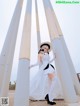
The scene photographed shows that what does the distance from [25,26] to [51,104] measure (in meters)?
3.09

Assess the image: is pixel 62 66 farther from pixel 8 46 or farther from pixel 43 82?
pixel 8 46

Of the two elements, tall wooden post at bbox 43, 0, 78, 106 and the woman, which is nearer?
tall wooden post at bbox 43, 0, 78, 106

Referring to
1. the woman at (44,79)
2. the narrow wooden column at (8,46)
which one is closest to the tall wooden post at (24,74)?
the woman at (44,79)

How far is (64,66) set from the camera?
8.72 metres

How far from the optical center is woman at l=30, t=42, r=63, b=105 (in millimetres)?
9180

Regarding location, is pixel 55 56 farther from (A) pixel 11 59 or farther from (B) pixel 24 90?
(A) pixel 11 59

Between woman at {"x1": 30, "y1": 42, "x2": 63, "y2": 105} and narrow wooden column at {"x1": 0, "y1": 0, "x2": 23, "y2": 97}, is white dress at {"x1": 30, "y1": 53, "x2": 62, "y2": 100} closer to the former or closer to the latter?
woman at {"x1": 30, "y1": 42, "x2": 63, "y2": 105}

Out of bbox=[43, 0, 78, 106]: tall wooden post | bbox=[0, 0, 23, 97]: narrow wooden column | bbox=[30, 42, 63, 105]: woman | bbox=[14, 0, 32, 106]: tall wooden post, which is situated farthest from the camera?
bbox=[0, 0, 23, 97]: narrow wooden column

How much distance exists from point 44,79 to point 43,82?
0.17 meters

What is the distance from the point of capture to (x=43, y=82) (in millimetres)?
9625

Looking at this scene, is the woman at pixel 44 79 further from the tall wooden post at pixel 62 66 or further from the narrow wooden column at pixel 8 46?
the narrow wooden column at pixel 8 46

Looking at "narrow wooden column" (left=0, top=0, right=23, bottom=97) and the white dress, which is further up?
"narrow wooden column" (left=0, top=0, right=23, bottom=97)

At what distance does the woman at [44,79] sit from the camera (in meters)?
9.18

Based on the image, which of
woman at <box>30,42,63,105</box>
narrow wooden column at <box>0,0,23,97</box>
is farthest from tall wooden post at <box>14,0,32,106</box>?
narrow wooden column at <box>0,0,23,97</box>
